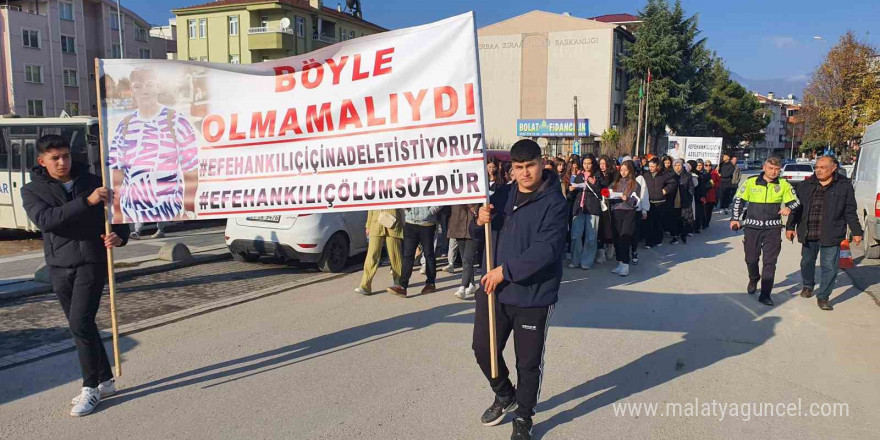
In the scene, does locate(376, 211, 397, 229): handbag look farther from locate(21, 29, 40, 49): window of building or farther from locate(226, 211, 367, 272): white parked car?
locate(21, 29, 40, 49): window of building

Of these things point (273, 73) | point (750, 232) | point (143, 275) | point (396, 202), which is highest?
point (273, 73)

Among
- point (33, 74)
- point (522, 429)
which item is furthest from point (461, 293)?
point (33, 74)

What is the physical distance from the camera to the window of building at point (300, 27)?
49125mm

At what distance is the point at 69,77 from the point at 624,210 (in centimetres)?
5117

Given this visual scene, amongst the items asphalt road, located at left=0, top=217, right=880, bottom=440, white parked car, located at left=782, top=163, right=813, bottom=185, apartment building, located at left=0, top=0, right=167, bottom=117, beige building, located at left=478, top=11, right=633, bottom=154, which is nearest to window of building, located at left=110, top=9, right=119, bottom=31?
apartment building, located at left=0, top=0, right=167, bottom=117

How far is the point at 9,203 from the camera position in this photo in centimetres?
1329

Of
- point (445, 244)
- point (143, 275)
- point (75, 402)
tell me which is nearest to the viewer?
point (75, 402)

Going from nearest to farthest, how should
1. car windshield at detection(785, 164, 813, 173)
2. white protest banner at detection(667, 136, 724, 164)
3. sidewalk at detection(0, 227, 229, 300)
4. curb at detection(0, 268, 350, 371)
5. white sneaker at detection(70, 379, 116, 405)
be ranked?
white sneaker at detection(70, 379, 116, 405), curb at detection(0, 268, 350, 371), sidewalk at detection(0, 227, 229, 300), white protest banner at detection(667, 136, 724, 164), car windshield at detection(785, 164, 813, 173)

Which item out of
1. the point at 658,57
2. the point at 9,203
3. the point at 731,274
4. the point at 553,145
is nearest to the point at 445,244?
the point at 731,274

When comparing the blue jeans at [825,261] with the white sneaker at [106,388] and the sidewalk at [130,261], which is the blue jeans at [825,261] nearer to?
the white sneaker at [106,388]

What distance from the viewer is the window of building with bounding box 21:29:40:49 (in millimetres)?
44469

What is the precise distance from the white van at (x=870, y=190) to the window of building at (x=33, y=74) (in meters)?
51.7

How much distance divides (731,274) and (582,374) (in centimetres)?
573

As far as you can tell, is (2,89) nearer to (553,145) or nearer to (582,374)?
(553,145)
